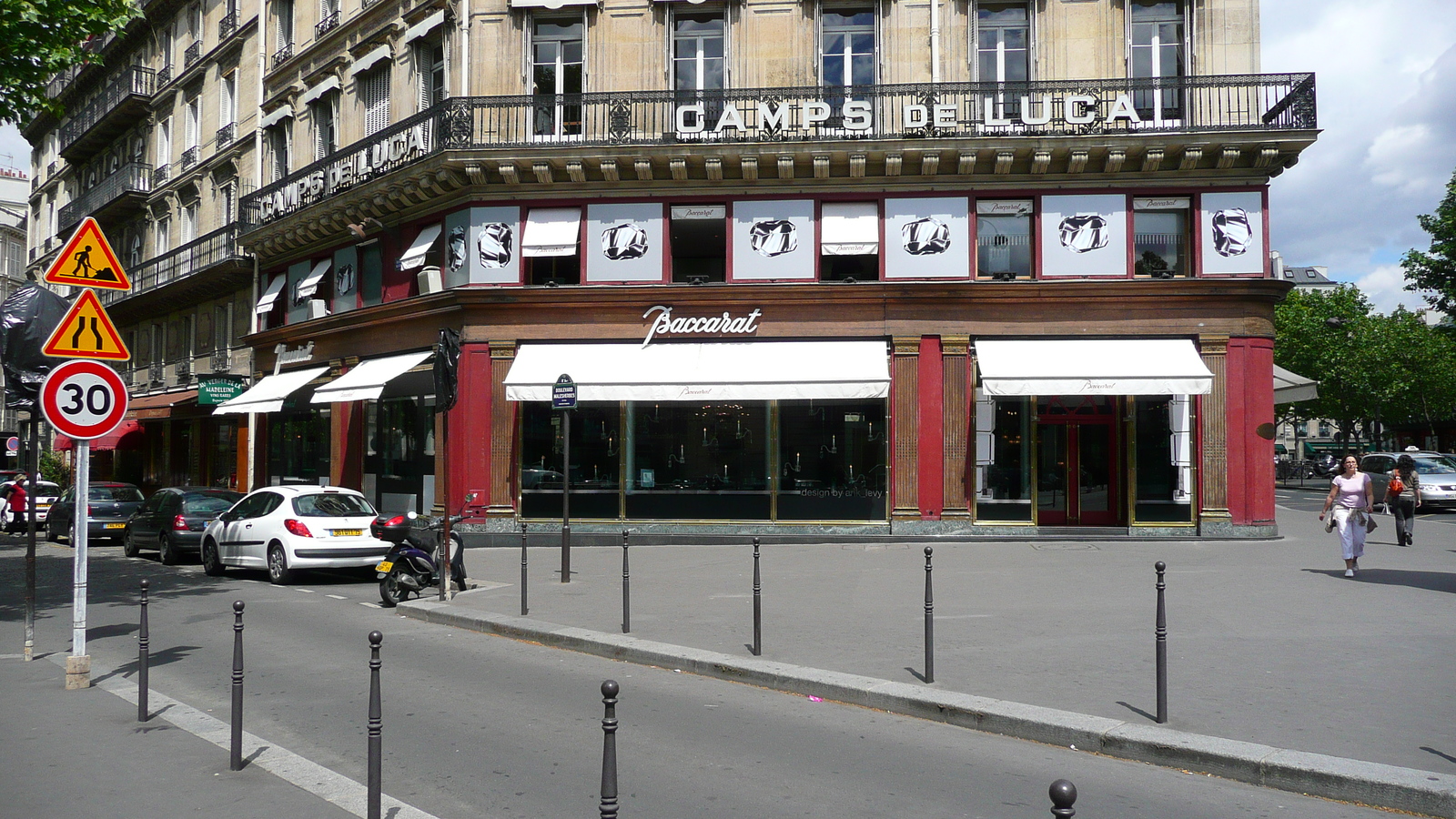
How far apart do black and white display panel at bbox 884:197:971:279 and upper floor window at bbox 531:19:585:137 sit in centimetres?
690

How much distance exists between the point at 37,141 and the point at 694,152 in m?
45.0

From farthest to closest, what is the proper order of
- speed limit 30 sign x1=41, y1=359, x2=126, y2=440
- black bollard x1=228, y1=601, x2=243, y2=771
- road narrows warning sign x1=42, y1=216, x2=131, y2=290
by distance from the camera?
1. road narrows warning sign x1=42, y1=216, x2=131, y2=290
2. speed limit 30 sign x1=41, y1=359, x2=126, y2=440
3. black bollard x1=228, y1=601, x2=243, y2=771

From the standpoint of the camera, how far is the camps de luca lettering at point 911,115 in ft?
62.5

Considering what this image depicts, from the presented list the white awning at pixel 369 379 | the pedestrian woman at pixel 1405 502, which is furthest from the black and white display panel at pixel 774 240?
the pedestrian woman at pixel 1405 502

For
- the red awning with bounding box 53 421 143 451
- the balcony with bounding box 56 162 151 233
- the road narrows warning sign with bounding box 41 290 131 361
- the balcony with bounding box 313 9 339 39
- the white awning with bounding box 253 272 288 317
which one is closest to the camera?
the road narrows warning sign with bounding box 41 290 131 361

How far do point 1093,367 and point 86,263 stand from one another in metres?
15.8

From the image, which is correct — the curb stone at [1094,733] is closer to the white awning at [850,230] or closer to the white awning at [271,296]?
the white awning at [850,230]

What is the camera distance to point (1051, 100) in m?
19.2

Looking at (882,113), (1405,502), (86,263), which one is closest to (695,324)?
(882,113)

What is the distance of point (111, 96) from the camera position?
1519 inches

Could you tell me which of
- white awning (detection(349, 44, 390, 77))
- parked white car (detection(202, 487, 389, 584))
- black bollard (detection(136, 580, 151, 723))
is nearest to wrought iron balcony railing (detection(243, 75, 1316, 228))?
white awning (detection(349, 44, 390, 77))

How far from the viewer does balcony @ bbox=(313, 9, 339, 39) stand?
25812mm

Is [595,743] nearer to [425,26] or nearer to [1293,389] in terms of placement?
[1293,389]

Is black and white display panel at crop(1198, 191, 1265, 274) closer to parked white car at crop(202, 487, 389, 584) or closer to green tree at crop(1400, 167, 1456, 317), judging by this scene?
parked white car at crop(202, 487, 389, 584)
